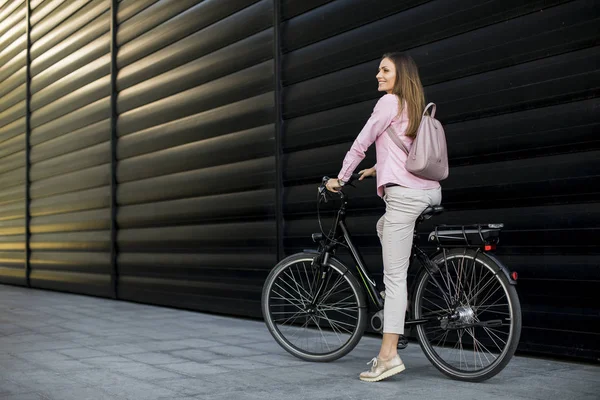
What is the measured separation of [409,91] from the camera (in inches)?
170

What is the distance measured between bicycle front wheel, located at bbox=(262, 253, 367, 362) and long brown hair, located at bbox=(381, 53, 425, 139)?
3.34 feet

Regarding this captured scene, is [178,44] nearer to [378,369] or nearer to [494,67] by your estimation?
[494,67]

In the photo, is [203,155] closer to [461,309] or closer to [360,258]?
[360,258]

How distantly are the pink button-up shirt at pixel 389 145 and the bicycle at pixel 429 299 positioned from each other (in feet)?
0.68

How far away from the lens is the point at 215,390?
3994 mm

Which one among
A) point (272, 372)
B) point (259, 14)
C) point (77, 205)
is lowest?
point (272, 372)

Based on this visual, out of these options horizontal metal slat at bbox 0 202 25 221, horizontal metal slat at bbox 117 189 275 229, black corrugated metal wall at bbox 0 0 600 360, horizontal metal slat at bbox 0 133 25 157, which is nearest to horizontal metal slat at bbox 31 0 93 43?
black corrugated metal wall at bbox 0 0 600 360

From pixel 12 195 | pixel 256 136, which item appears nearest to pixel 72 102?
pixel 12 195

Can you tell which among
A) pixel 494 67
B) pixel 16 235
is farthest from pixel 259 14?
pixel 16 235

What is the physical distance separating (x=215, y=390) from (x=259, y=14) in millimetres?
4169

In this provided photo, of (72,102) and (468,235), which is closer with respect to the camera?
(468,235)

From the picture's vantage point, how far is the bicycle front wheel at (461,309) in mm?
3938

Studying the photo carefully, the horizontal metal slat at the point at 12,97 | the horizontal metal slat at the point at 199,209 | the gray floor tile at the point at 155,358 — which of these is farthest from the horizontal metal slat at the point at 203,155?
the horizontal metal slat at the point at 12,97

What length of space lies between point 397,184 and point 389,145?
0.73 feet
